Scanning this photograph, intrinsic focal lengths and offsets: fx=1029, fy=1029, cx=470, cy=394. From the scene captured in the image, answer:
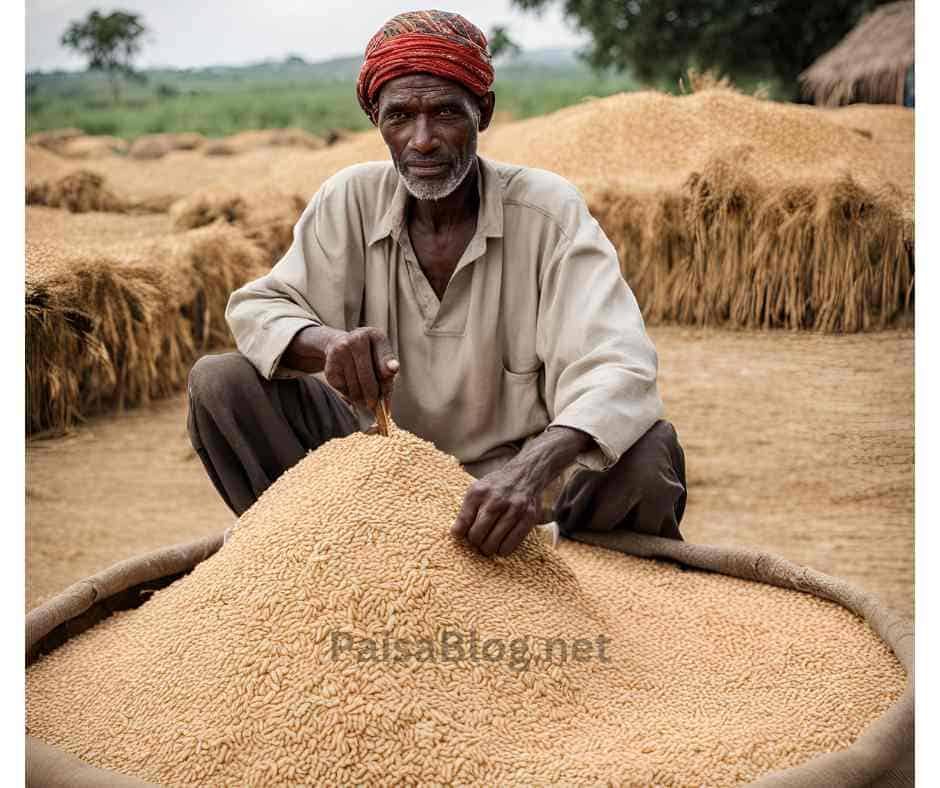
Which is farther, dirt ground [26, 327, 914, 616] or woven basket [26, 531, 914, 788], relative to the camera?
dirt ground [26, 327, 914, 616]

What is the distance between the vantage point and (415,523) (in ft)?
4.31

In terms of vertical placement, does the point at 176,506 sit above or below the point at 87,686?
below

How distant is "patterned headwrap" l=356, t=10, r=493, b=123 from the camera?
156 centimetres

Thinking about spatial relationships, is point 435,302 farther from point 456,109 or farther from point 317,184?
point 317,184

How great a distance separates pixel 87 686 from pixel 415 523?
50 centimetres

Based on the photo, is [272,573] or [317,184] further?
[317,184]

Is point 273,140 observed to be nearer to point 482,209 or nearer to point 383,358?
point 482,209

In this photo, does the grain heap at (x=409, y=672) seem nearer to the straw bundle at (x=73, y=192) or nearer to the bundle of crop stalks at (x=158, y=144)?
the straw bundle at (x=73, y=192)

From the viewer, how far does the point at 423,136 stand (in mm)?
1595

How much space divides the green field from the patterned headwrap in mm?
839

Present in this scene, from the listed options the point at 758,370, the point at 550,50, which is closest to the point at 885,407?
the point at 758,370

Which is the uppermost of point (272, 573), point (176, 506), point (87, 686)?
point (272, 573)

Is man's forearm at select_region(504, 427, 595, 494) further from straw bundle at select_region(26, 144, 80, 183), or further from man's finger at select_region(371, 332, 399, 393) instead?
straw bundle at select_region(26, 144, 80, 183)

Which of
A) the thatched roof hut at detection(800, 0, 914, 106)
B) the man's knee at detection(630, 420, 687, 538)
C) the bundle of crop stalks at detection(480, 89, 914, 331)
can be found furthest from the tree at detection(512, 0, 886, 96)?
the man's knee at detection(630, 420, 687, 538)
